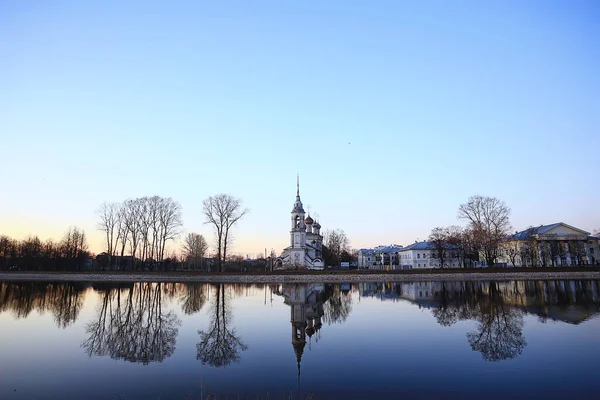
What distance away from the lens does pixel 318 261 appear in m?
83.8

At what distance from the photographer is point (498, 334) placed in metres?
14.9

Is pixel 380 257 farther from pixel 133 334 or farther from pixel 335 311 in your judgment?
pixel 133 334

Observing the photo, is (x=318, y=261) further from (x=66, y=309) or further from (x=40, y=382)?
(x=40, y=382)

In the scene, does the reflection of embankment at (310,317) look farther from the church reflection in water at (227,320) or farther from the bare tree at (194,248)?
the bare tree at (194,248)

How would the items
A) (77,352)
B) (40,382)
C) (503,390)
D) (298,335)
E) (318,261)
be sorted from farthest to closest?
(318,261), (298,335), (77,352), (40,382), (503,390)

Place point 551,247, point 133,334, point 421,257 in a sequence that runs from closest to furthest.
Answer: point 133,334 < point 551,247 < point 421,257

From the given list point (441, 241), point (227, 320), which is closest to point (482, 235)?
point (441, 241)

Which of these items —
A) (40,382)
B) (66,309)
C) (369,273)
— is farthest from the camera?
(369,273)

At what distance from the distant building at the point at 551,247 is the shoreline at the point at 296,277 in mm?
15856

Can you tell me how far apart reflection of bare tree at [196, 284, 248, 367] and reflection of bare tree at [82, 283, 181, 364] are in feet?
3.58

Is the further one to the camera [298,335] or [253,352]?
[298,335]

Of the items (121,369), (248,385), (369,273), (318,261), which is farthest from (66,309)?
(318,261)

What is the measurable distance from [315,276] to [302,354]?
45137 millimetres

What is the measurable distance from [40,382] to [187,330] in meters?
7.28
